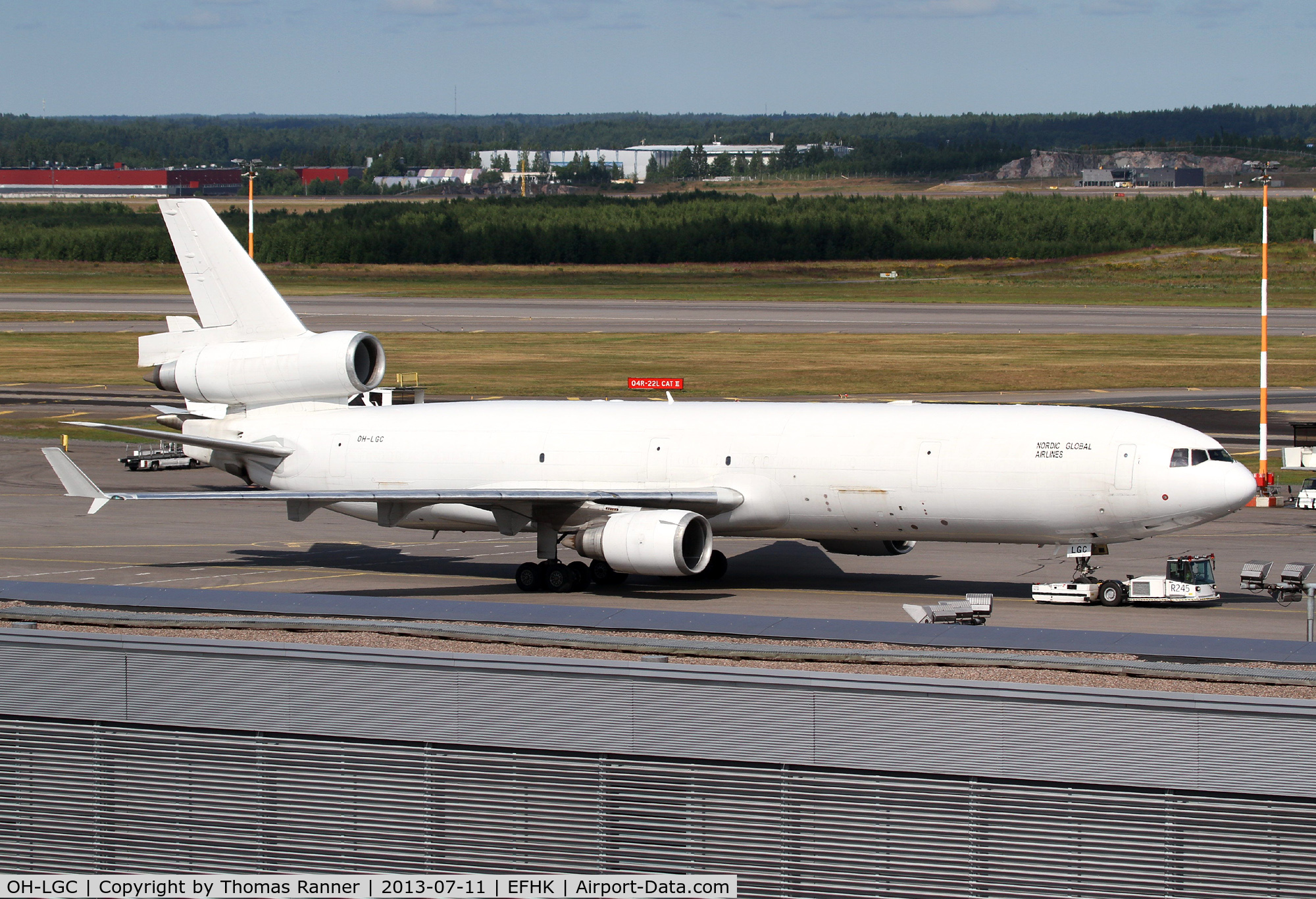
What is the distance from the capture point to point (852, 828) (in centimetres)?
1711

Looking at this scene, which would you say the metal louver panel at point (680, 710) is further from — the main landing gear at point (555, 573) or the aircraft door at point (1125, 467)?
the main landing gear at point (555, 573)

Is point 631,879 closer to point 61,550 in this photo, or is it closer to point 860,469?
point 860,469

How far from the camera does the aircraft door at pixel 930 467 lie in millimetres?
34844

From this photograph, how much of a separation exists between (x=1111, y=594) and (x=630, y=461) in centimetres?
1224

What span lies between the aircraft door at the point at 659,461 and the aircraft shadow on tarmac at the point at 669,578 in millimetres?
2947

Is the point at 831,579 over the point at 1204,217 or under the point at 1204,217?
under

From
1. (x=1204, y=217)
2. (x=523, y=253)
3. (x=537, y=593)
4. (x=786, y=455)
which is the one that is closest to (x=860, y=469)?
(x=786, y=455)

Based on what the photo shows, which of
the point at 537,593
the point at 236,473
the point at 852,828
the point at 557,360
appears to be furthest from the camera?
the point at 557,360

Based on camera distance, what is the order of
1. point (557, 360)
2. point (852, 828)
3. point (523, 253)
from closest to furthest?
point (852, 828), point (557, 360), point (523, 253)

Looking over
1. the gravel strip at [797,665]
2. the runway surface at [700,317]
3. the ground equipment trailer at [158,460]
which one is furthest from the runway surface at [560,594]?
the runway surface at [700,317]

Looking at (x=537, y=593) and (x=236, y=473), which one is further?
(x=236, y=473)

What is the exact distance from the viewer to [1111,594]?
3441 centimetres

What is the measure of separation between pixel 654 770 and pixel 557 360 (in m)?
77.2

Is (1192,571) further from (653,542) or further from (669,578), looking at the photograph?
(669,578)
